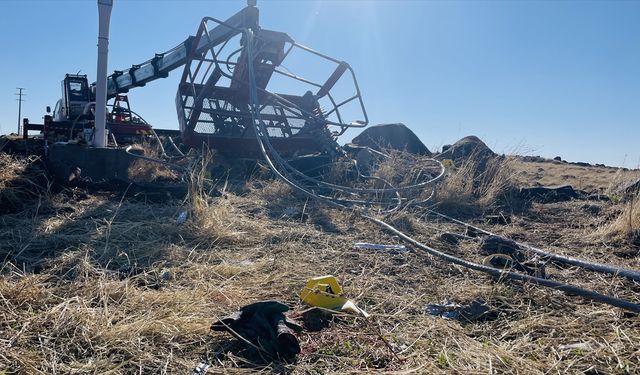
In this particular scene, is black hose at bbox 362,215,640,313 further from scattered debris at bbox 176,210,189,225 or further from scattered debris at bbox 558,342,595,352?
scattered debris at bbox 176,210,189,225

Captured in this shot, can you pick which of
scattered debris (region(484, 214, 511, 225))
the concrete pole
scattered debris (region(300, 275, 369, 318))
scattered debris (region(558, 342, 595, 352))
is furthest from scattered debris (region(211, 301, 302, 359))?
the concrete pole

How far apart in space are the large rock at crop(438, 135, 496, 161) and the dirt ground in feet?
12.2

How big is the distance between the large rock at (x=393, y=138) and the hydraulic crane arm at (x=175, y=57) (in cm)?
357

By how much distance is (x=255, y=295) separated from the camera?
2.76m

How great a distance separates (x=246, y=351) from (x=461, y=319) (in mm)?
1198

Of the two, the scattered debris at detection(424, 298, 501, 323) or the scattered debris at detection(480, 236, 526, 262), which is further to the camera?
the scattered debris at detection(480, 236, 526, 262)

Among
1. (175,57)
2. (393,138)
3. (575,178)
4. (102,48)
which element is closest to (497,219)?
(393,138)

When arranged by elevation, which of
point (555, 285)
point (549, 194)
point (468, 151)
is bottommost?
point (555, 285)

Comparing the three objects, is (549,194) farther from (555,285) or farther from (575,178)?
(555,285)

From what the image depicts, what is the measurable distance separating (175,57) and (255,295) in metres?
9.16

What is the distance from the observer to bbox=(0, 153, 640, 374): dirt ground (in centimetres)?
203

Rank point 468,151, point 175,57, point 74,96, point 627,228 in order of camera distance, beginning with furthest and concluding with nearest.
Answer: point 74,96
point 175,57
point 468,151
point 627,228

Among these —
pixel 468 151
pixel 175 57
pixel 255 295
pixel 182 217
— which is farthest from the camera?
pixel 175 57

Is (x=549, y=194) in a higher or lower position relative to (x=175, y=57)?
lower
